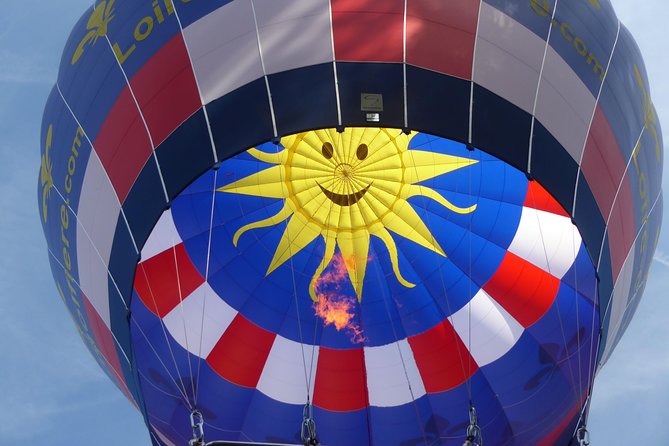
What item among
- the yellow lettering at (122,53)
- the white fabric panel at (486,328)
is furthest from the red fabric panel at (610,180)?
the yellow lettering at (122,53)

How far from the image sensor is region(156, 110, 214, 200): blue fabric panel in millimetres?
9328

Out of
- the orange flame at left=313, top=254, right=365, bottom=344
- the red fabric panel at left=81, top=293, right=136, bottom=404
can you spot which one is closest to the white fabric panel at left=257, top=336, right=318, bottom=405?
the orange flame at left=313, top=254, right=365, bottom=344

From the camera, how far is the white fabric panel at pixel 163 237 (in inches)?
466

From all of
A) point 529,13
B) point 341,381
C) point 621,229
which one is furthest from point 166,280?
point 529,13

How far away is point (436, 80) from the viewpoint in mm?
9375

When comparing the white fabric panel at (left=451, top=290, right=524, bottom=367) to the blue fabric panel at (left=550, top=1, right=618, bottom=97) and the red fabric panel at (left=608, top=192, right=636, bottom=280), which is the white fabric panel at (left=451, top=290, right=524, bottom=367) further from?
the blue fabric panel at (left=550, top=1, right=618, bottom=97)

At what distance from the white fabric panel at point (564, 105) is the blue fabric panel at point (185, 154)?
2.60 meters

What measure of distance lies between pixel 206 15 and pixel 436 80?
1867 millimetres

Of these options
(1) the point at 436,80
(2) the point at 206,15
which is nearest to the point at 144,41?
(2) the point at 206,15

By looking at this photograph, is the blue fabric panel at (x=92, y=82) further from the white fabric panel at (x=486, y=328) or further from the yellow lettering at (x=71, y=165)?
the white fabric panel at (x=486, y=328)

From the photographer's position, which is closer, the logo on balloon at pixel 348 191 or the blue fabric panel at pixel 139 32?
the blue fabric panel at pixel 139 32

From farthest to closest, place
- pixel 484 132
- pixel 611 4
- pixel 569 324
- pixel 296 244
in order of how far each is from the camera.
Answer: pixel 296 244
pixel 569 324
pixel 611 4
pixel 484 132

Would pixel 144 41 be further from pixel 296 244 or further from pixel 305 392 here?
pixel 305 392

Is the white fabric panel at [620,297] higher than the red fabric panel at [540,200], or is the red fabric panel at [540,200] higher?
the red fabric panel at [540,200]
